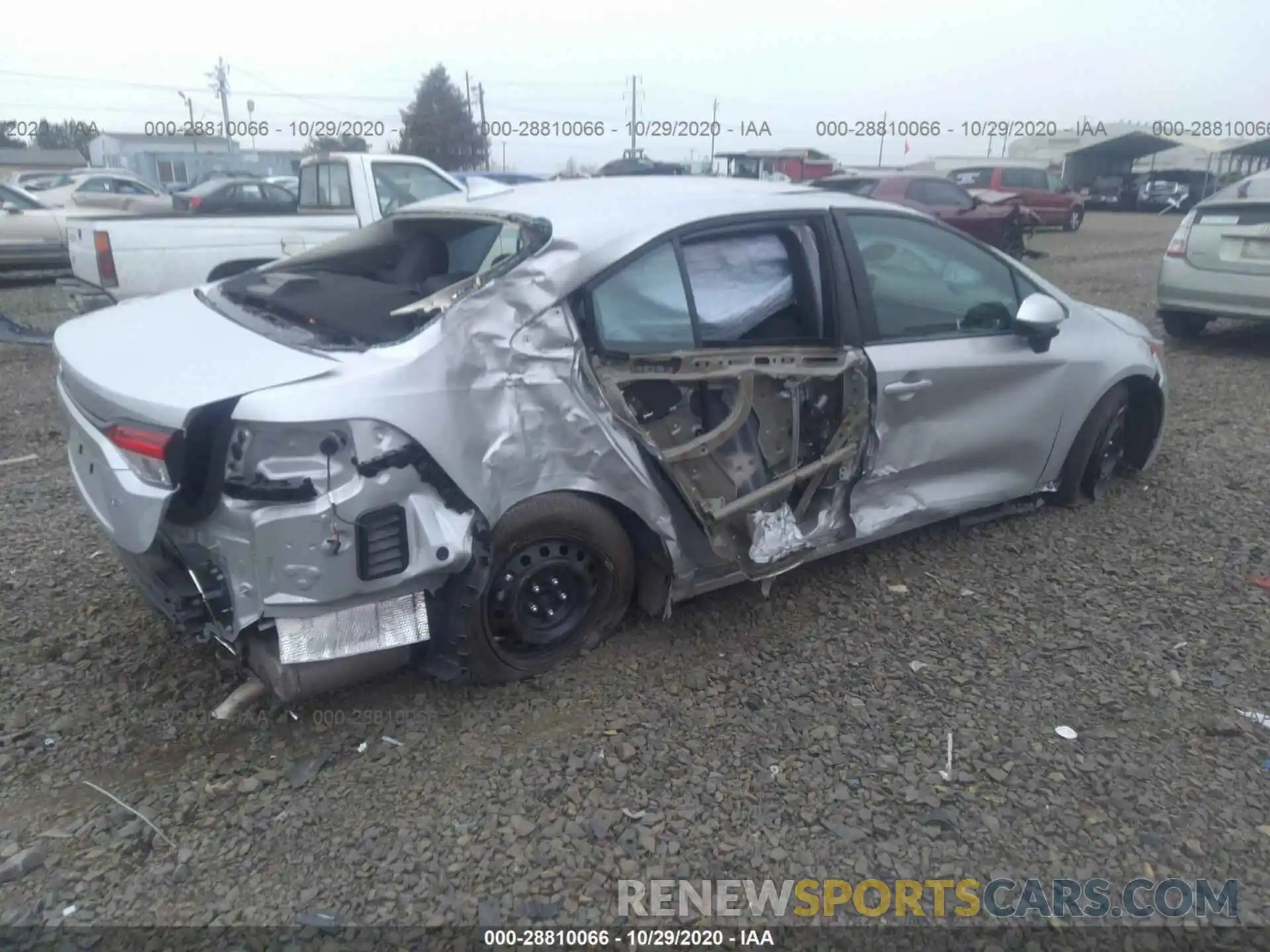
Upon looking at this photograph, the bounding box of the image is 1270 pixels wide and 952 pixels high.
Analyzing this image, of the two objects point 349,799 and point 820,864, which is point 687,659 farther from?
point 349,799

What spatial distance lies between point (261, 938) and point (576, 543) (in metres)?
1.41

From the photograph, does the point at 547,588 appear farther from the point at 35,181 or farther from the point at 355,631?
the point at 35,181

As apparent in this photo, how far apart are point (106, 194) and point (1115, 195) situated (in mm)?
31869

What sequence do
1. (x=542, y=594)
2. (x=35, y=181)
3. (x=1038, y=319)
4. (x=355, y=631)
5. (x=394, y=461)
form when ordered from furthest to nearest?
(x=35, y=181) < (x=1038, y=319) < (x=542, y=594) < (x=355, y=631) < (x=394, y=461)

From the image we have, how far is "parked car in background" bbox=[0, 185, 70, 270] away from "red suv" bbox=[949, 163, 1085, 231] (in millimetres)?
18086

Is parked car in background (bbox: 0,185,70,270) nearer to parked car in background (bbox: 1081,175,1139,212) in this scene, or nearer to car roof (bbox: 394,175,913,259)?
car roof (bbox: 394,175,913,259)

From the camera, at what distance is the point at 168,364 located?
272 centimetres

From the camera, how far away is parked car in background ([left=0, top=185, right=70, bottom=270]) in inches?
450

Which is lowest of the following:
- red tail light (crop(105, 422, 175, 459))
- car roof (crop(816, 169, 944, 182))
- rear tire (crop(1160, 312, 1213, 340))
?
rear tire (crop(1160, 312, 1213, 340))

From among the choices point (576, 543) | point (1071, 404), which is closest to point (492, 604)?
point (576, 543)

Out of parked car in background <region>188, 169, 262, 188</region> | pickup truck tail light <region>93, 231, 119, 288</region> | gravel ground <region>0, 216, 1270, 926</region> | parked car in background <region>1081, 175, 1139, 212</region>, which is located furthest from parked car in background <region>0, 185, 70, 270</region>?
parked car in background <region>1081, 175, 1139, 212</region>

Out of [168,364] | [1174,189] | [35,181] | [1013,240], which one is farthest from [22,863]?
[1174,189]

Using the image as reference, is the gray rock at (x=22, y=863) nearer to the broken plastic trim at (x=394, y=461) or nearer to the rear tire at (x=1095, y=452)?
the broken plastic trim at (x=394, y=461)

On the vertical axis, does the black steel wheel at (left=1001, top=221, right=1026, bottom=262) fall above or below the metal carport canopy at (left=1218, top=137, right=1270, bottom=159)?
below
